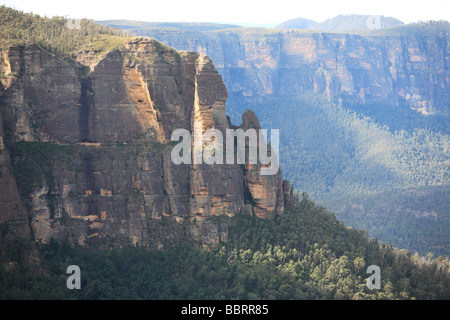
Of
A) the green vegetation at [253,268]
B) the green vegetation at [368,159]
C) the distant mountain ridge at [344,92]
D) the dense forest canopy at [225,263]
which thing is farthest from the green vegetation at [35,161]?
the distant mountain ridge at [344,92]

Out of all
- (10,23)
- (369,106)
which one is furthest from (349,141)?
(10,23)

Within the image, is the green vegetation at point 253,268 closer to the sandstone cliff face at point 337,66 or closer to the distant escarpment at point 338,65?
the distant escarpment at point 338,65

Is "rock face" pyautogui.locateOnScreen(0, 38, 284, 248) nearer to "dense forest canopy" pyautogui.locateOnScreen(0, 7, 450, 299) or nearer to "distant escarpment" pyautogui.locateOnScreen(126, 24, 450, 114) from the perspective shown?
"dense forest canopy" pyautogui.locateOnScreen(0, 7, 450, 299)

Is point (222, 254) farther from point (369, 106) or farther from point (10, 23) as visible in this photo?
point (369, 106)

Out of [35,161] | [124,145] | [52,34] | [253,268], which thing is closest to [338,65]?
[52,34]

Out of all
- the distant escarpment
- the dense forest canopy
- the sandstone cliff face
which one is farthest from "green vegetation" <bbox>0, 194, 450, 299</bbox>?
the sandstone cliff face

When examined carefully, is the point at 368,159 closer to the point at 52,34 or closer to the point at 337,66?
the point at 337,66
